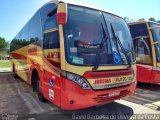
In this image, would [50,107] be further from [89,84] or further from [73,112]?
[89,84]

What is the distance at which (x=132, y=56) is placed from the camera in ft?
21.5

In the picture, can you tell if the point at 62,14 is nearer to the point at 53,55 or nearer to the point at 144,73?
the point at 53,55

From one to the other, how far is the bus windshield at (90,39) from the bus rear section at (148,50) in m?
3.55

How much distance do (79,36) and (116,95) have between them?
1800mm

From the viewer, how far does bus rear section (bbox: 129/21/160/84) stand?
9436 mm

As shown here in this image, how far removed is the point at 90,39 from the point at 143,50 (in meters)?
4.85

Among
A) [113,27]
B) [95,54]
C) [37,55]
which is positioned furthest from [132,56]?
[37,55]

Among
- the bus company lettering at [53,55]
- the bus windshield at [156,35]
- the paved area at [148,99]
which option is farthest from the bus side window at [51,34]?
the bus windshield at [156,35]

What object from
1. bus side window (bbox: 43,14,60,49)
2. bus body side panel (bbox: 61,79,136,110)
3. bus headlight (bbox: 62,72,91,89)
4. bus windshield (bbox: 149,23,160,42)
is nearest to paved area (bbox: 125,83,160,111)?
bus body side panel (bbox: 61,79,136,110)

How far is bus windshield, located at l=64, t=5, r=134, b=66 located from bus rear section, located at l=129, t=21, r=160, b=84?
3.55 metres

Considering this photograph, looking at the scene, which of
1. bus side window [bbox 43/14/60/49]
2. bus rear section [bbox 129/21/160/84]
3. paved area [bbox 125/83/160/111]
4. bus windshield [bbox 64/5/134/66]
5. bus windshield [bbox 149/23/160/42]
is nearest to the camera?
bus windshield [bbox 64/5/134/66]

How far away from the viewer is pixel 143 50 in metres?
9.83

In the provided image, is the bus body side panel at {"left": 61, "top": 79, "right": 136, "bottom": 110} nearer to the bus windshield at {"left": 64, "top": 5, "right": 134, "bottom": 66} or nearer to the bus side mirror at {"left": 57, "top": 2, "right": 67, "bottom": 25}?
the bus windshield at {"left": 64, "top": 5, "right": 134, "bottom": 66}

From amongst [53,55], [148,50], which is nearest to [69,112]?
[53,55]
